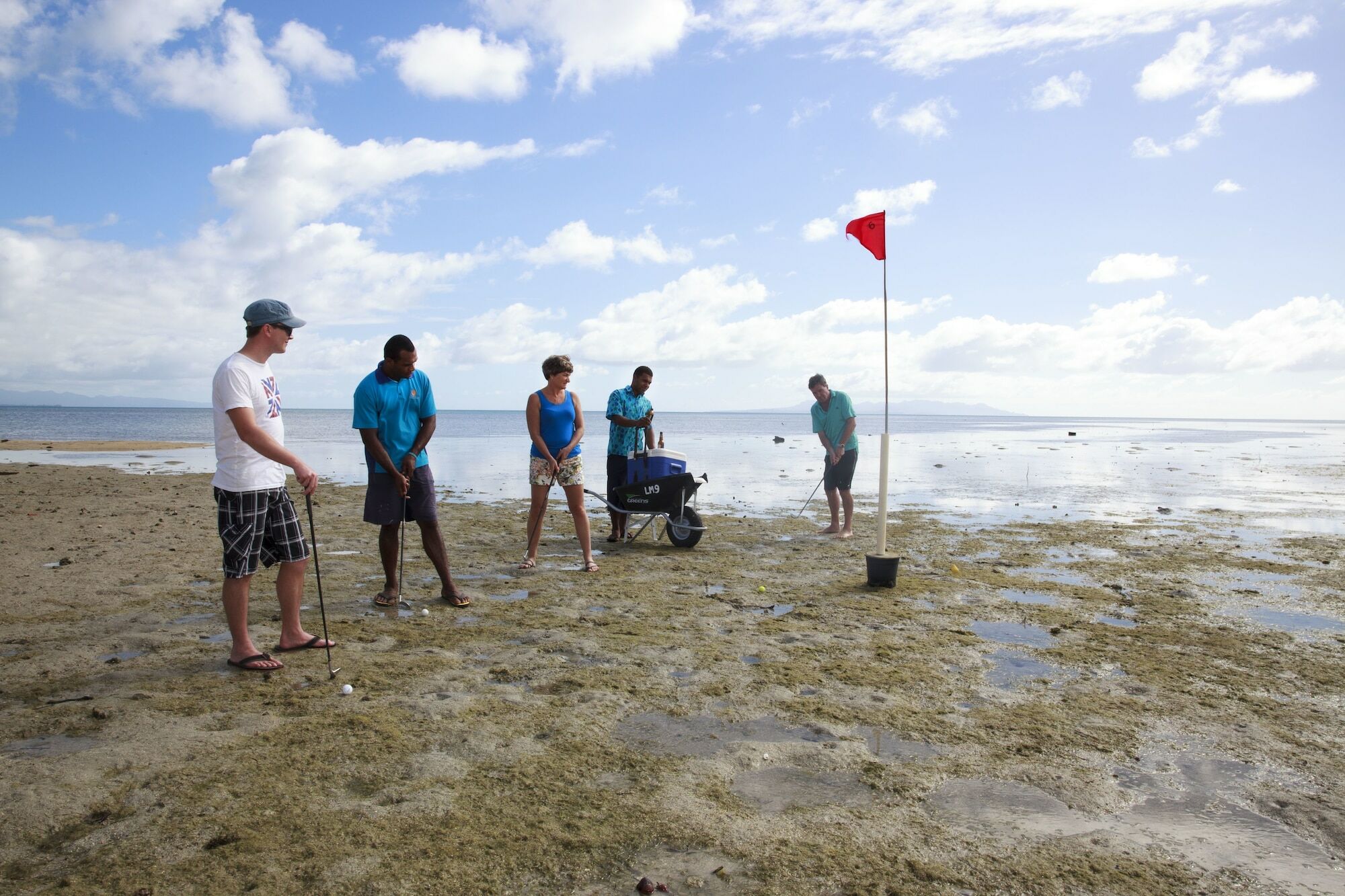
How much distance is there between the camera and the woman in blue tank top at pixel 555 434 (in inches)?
273

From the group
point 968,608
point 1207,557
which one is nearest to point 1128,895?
point 968,608

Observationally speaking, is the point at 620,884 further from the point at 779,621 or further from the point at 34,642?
the point at 34,642

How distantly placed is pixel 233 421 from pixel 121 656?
5.49 ft

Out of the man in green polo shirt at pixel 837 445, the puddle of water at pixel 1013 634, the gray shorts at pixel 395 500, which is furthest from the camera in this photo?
the man in green polo shirt at pixel 837 445

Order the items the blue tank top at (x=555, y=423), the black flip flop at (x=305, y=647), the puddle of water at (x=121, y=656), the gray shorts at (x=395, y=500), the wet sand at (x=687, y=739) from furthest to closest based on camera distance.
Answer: the blue tank top at (x=555, y=423) → the gray shorts at (x=395, y=500) → the black flip flop at (x=305, y=647) → the puddle of water at (x=121, y=656) → the wet sand at (x=687, y=739)

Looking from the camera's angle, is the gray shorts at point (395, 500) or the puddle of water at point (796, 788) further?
the gray shorts at point (395, 500)

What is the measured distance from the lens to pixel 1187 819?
2824 mm

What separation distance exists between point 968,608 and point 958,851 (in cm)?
354

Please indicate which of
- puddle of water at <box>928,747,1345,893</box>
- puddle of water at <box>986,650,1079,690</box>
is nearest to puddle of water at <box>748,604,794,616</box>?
puddle of water at <box>986,650,1079,690</box>

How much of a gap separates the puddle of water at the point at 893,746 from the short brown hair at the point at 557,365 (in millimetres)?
4250

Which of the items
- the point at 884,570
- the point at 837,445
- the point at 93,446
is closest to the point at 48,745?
the point at 884,570

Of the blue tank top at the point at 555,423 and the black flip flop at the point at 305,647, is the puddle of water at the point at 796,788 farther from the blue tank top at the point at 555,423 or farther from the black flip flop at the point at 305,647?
the blue tank top at the point at 555,423

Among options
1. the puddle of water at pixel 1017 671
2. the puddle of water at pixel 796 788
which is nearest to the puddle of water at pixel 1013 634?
the puddle of water at pixel 1017 671

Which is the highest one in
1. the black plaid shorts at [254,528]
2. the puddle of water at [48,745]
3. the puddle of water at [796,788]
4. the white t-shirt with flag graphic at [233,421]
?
the white t-shirt with flag graphic at [233,421]
